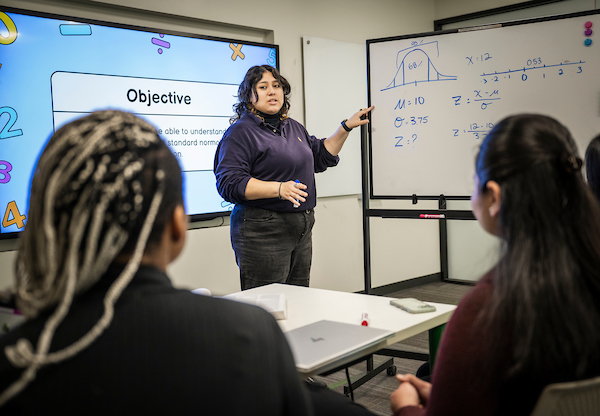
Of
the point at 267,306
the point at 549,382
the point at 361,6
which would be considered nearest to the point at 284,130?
the point at 267,306

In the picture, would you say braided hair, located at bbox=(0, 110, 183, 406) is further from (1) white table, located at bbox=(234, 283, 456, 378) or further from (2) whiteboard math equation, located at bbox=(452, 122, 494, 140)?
(2) whiteboard math equation, located at bbox=(452, 122, 494, 140)

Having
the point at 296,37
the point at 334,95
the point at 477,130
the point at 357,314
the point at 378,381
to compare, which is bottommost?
the point at 378,381

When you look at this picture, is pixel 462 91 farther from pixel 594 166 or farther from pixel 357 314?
pixel 357 314

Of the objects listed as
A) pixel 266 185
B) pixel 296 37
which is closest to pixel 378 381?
pixel 266 185

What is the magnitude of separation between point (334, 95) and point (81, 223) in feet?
12.4

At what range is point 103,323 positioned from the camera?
1.95ft

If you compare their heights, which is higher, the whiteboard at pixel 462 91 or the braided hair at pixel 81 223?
the whiteboard at pixel 462 91

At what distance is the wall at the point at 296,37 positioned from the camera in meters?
3.10

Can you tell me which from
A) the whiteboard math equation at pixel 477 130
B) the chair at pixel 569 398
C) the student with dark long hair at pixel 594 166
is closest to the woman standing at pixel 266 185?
the whiteboard math equation at pixel 477 130

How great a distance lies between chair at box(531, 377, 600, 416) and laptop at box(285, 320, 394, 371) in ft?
1.51

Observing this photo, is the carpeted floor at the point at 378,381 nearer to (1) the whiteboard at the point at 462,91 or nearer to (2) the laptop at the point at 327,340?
(2) the laptop at the point at 327,340

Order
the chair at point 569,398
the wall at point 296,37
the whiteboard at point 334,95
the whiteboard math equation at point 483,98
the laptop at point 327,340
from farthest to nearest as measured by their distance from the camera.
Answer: the whiteboard at point 334,95, the wall at point 296,37, the whiteboard math equation at point 483,98, the laptop at point 327,340, the chair at point 569,398

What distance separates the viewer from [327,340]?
1.25 m

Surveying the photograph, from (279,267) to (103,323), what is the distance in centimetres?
177
